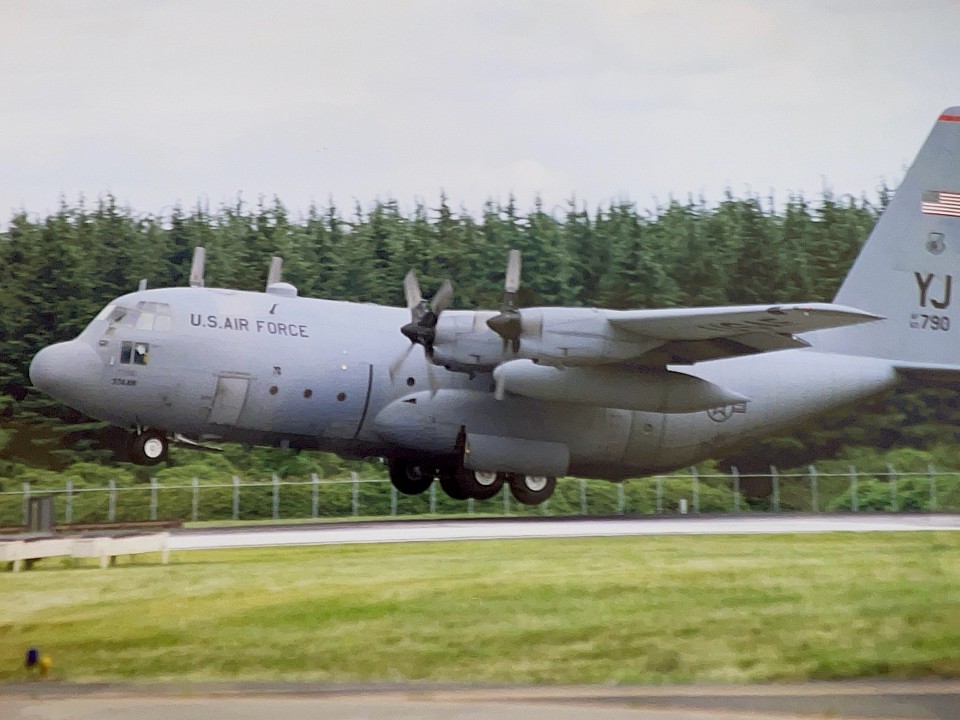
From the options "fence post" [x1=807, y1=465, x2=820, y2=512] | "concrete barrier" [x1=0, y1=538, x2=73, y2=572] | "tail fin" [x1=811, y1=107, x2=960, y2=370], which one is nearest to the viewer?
"concrete barrier" [x1=0, y1=538, x2=73, y2=572]

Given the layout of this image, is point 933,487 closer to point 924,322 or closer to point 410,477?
point 924,322

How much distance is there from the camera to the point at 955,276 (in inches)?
470

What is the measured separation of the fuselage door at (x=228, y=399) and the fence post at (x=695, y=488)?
13.6ft

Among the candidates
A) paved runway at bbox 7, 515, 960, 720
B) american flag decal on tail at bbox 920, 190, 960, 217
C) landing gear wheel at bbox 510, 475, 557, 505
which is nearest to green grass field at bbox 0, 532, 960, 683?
paved runway at bbox 7, 515, 960, 720

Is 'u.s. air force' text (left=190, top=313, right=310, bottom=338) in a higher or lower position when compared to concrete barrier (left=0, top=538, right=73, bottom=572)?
higher

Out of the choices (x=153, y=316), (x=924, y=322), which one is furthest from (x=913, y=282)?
(x=153, y=316)

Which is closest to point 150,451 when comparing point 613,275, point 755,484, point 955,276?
point 613,275

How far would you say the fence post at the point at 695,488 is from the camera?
10.7 metres

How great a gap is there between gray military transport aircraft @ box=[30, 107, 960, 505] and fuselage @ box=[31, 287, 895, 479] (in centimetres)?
→ 2

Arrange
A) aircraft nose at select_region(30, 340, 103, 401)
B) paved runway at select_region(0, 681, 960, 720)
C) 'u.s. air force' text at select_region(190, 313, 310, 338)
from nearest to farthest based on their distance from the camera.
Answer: paved runway at select_region(0, 681, 960, 720) < aircraft nose at select_region(30, 340, 103, 401) < 'u.s. air force' text at select_region(190, 313, 310, 338)

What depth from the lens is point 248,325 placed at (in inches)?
429

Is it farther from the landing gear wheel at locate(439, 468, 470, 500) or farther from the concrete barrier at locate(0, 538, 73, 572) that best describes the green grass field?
the landing gear wheel at locate(439, 468, 470, 500)

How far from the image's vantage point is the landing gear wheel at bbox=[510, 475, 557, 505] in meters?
11.4

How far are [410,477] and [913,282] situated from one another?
17.3ft
